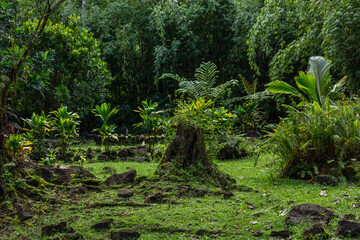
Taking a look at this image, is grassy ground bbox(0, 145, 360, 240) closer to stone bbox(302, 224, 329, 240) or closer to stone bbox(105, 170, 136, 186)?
stone bbox(302, 224, 329, 240)

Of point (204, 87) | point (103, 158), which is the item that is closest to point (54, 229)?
point (103, 158)

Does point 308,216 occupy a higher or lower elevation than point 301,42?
lower

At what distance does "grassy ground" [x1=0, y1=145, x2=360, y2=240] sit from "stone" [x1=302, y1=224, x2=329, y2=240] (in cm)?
8

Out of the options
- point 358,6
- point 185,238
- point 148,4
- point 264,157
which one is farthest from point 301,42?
point 185,238

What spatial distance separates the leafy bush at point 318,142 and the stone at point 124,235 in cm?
279

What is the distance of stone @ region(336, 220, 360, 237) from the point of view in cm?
271

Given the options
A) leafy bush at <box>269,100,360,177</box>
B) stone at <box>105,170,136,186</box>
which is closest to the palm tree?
leafy bush at <box>269,100,360,177</box>

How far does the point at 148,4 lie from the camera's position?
1442 centimetres

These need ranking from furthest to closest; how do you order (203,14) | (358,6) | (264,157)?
(203,14), (358,6), (264,157)

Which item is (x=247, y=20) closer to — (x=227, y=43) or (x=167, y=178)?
(x=227, y=43)

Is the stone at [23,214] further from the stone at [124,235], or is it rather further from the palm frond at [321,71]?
the palm frond at [321,71]

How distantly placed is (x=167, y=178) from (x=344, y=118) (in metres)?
2.53

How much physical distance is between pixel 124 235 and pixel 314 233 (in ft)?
4.60

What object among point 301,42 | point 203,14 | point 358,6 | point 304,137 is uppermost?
point 203,14
